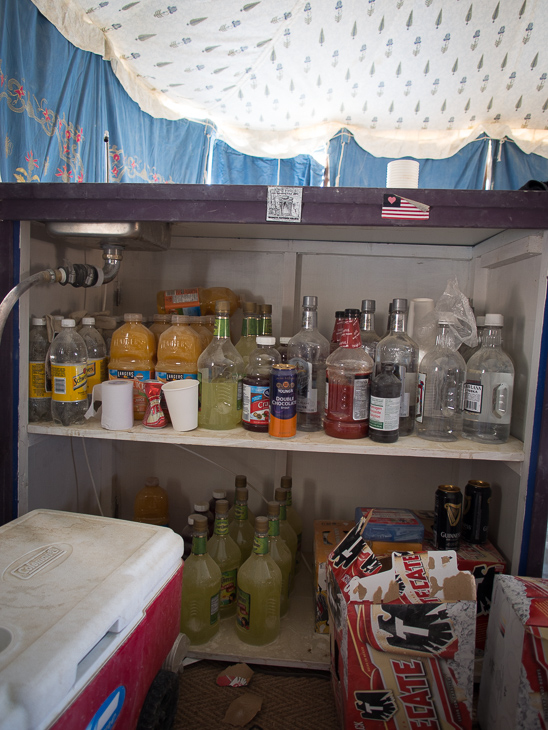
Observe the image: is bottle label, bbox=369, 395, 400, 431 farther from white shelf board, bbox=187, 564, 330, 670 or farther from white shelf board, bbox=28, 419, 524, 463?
white shelf board, bbox=187, 564, 330, 670

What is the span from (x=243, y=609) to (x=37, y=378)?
804 mm

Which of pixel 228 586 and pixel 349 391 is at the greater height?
pixel 349 391

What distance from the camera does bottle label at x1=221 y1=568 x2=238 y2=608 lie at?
1.19 metres

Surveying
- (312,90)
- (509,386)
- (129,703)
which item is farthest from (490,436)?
(312,90)

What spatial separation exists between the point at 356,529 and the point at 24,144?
58.1 inches

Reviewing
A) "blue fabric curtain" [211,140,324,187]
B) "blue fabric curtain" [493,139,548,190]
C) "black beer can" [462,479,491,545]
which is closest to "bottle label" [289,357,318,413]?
"black beer can" [462,479,491,545]

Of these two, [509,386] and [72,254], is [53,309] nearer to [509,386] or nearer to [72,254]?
[72,254]

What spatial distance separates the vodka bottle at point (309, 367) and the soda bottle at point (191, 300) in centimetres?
26

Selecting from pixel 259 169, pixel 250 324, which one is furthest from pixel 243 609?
pixel 259 169

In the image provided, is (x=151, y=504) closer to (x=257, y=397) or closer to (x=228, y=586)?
(x=228, y=586)

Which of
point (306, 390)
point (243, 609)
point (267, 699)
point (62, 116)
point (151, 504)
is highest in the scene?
point (62, 116)

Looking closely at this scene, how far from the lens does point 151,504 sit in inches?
57.2

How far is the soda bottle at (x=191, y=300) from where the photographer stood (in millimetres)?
1309

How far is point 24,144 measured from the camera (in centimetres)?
130
